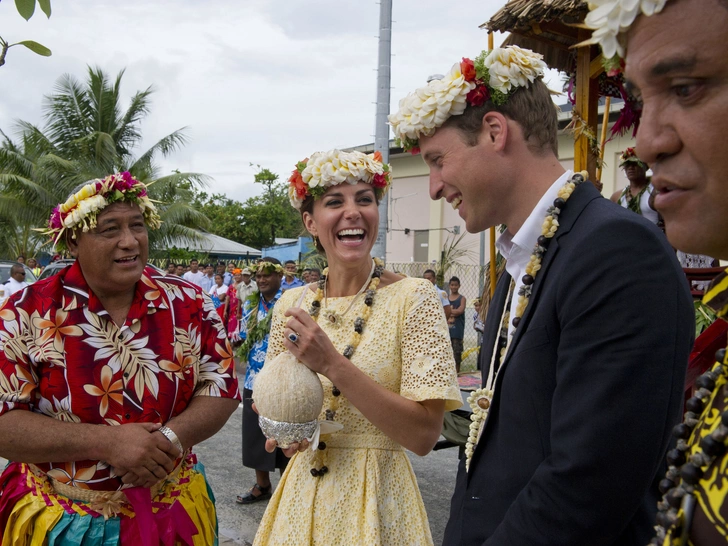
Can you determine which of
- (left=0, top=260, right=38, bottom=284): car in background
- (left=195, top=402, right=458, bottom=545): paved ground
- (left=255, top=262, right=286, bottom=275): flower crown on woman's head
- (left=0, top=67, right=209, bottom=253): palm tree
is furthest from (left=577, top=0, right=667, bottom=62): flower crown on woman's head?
(left=0, top=67, right=209, bottom=253): palm tree

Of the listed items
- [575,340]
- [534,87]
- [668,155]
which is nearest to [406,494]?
[575,340]

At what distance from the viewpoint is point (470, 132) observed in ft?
5.72

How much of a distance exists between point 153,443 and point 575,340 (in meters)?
1.73

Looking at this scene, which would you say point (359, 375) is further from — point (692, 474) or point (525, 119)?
point (692, 474)

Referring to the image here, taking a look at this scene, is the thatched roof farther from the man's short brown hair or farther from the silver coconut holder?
the silver coconut holder

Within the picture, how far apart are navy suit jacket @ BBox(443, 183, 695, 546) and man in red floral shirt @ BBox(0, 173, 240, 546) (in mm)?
1592

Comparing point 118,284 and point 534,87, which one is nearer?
point 534,87

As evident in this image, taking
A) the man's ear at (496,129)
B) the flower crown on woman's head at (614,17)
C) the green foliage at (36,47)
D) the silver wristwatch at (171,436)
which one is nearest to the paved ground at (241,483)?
the silver wristwatch at (171,436)

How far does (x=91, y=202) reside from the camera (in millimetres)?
2600

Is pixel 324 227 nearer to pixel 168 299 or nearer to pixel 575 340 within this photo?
pixel 168 299

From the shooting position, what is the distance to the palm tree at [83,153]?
75.6ft

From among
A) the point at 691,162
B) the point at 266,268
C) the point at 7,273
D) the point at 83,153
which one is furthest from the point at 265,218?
the point at 691,162

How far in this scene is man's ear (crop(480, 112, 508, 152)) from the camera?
169 cm

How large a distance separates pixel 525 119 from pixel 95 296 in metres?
1.82
